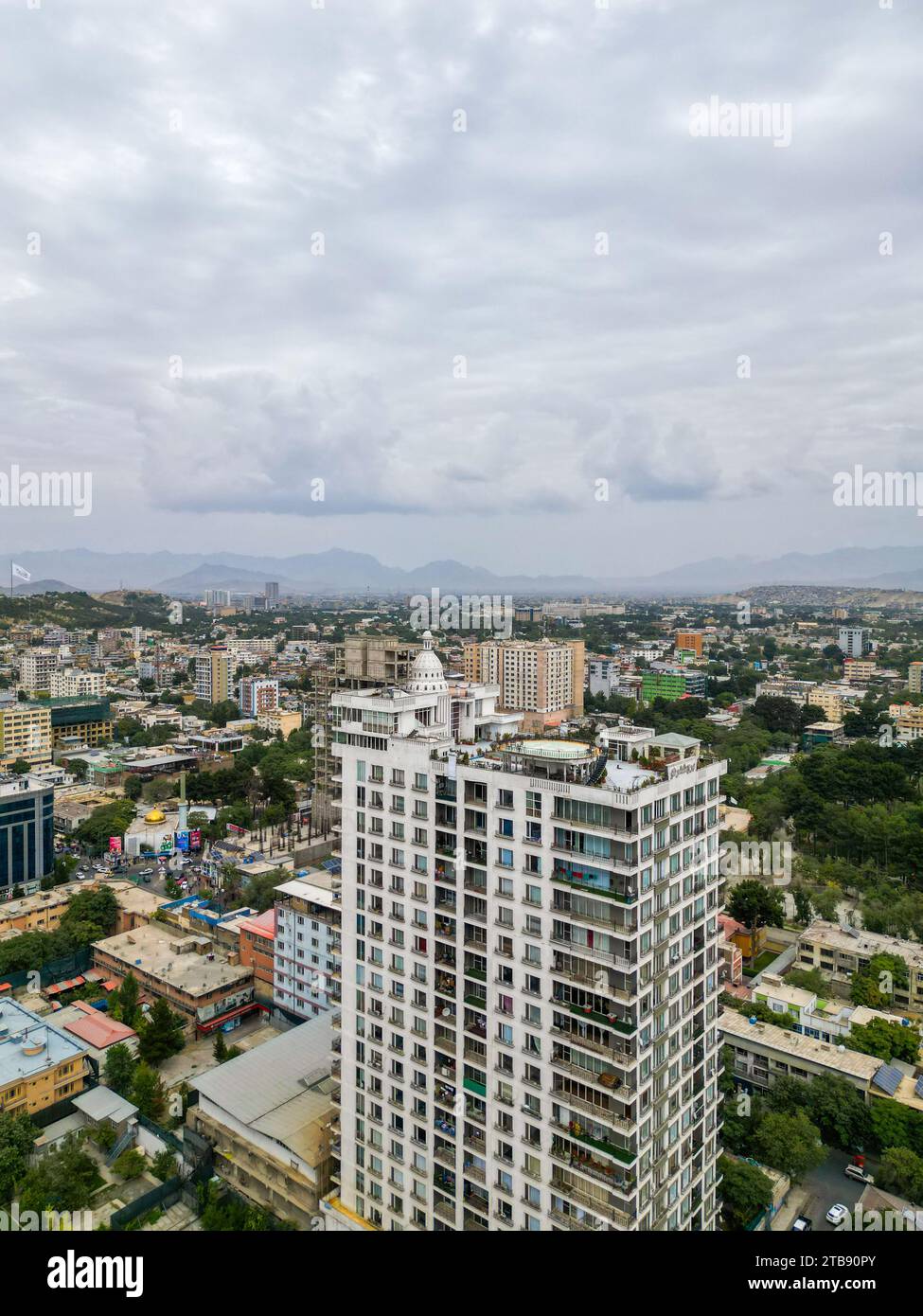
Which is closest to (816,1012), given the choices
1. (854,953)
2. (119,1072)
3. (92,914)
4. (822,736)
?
(854,953)

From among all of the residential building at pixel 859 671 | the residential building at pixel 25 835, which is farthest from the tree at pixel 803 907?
the residential building at pixel 859 671

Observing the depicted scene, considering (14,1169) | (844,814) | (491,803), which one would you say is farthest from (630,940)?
(844,814)

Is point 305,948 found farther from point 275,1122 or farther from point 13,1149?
point 13,1149

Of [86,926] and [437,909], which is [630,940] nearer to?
[437,909]

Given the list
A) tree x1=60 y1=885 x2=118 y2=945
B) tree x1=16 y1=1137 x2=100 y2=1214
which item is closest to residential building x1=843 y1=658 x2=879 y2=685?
tree x1=60 y1=885 x2=118 y2=945

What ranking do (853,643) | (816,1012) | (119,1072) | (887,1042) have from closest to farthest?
(119,1072) < (887,1042) < (816,1012) < (853,643)
